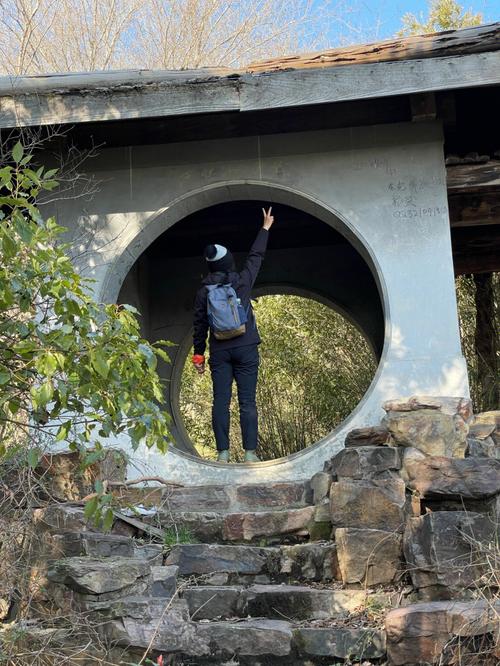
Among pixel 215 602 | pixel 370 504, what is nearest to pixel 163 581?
pixel 215 602

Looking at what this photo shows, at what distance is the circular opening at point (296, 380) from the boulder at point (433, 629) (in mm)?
7948

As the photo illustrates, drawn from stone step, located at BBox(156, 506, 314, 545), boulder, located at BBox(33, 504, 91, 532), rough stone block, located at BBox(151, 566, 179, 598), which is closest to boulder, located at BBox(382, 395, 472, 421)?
stone step, located at BBox(156, 506, 314, 545)

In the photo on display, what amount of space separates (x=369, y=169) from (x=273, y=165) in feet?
2.19

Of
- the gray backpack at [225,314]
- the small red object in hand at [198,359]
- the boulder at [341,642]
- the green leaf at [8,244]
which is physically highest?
the gray backpack at [225,314]

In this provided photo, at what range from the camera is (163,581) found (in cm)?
397

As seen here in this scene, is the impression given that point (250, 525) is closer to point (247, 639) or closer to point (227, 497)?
point (227, 497)

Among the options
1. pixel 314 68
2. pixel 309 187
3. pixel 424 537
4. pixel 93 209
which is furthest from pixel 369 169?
pixel 424 537

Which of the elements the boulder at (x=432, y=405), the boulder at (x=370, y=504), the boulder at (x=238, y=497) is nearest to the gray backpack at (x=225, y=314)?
the boulder at (x=238, y=497)

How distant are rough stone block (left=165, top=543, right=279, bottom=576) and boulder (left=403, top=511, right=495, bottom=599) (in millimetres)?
818

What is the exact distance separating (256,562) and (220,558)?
18 cm

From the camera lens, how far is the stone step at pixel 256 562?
4.34m

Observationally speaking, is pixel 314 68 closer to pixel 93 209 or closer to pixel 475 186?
pixel 475 186

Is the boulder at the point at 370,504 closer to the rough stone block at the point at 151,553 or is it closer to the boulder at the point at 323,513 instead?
the boulder at the point at 323,513

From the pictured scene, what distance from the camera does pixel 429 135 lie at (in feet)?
19.6
